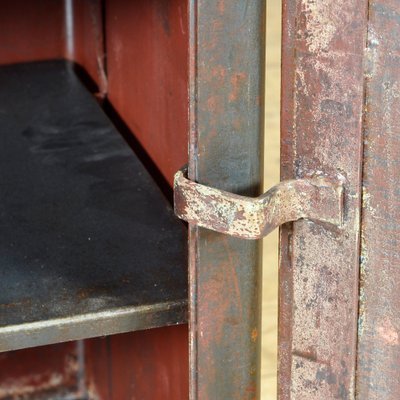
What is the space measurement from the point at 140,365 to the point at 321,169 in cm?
73

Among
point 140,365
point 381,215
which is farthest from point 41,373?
point 381,215

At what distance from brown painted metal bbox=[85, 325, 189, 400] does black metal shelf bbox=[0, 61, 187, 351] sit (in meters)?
0.14

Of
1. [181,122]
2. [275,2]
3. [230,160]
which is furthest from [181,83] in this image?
[275,2]

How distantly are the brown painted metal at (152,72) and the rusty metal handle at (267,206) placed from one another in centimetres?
39

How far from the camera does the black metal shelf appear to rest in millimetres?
1139

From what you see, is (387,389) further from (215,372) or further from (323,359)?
(215,372)

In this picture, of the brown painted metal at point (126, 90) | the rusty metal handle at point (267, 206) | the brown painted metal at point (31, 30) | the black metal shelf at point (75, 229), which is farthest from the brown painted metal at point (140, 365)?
the brown painted metal at point (31, 30)

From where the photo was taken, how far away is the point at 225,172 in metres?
0.97

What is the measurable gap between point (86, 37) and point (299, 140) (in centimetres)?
104

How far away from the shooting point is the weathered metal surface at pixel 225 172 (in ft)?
3.07

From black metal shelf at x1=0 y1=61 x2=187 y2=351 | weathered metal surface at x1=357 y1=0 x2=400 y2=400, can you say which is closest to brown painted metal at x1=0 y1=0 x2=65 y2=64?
black metal shelf at x1=0 y1=61 x2=187 y2=351

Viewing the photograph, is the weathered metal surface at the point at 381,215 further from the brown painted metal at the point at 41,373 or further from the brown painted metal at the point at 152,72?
the brown painted metal at the point at 41,373

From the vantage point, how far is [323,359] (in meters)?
0.95

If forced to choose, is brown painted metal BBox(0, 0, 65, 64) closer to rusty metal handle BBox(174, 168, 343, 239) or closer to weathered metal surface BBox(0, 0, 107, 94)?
weathered metal surface BBox(0, 0, 107, 94)
